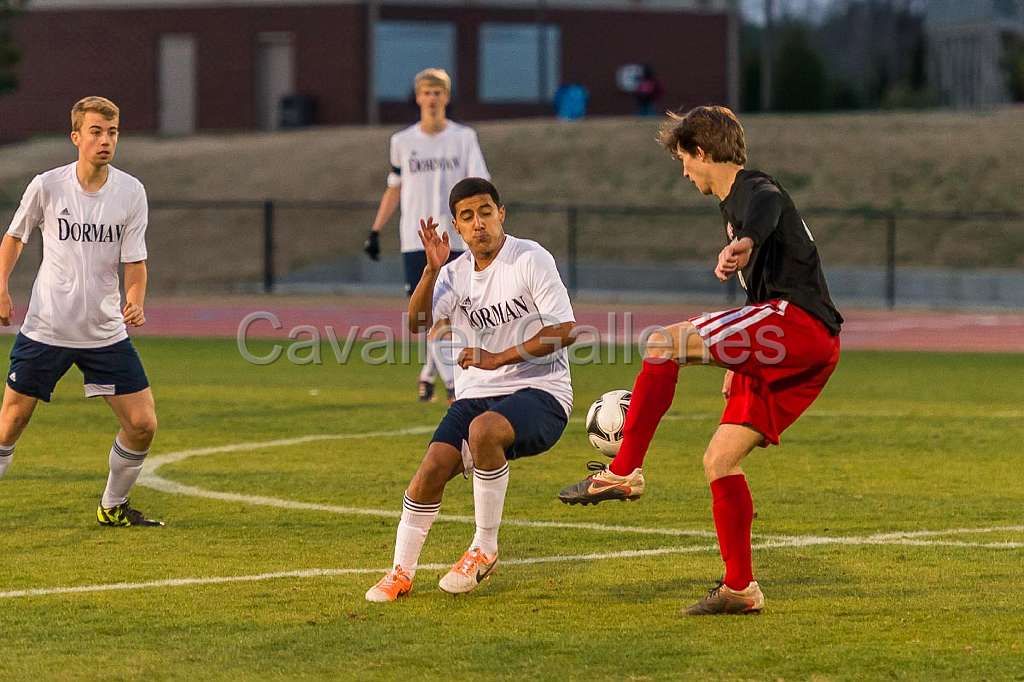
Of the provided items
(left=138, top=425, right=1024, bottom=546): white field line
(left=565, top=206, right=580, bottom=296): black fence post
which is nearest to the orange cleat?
(left=138, top=425, right=1024, bottom=546): white field line

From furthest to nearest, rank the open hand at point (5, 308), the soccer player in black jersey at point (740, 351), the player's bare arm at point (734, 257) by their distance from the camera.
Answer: the open hand at point (5, 308)
the soccer player in black jersey at point (740, 351)
the player's bare arm at point (734, 257)

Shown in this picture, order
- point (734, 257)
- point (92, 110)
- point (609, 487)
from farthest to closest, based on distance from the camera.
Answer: point (92, 110) → point (609, 487) → point (734, 257)

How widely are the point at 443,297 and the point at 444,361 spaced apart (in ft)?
19.7

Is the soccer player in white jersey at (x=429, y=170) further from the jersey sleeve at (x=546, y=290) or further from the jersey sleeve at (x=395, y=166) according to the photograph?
the jersey sleeve at (x=546, y=290)

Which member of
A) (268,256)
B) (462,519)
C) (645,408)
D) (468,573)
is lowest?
(462,519)

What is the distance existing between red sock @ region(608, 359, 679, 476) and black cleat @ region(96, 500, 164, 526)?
10.2 ft

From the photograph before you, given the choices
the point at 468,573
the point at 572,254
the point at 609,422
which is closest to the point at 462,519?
the point at 609,422

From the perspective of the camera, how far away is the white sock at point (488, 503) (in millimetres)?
7332

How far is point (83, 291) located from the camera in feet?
28.3

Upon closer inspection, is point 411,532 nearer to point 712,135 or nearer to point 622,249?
point 712,135

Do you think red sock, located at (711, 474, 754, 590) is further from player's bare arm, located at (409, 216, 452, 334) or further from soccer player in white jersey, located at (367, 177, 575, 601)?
player's bare arm, located at (409, 216, 452, 334)

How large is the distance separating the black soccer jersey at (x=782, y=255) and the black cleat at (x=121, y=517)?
11.9 ft

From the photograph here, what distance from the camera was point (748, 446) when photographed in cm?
685

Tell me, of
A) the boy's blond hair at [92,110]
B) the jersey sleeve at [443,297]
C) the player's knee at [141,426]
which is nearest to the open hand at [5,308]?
the player's knee at [141,426]
